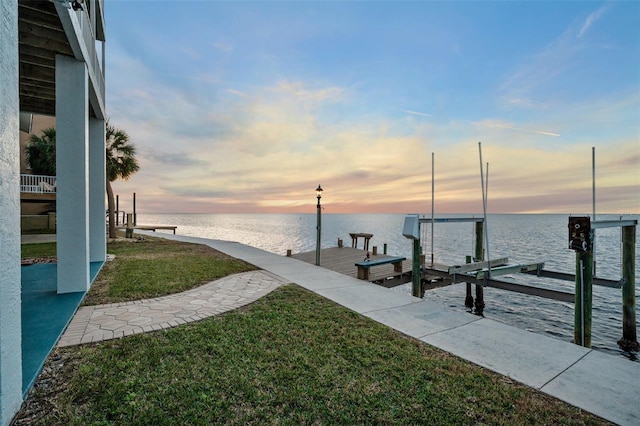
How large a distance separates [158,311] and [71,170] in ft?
10.1

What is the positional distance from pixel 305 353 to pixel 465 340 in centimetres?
214

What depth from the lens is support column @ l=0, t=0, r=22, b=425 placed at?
6.44 feet

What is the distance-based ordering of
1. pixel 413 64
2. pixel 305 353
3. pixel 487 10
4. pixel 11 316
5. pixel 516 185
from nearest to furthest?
pixel 11 316
pixel 305 353
pixel 487 10
pixel 413 64
pixel 516 185

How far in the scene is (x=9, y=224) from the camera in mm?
2074

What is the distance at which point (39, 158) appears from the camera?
1900 centimetres

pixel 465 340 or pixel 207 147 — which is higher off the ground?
pixel 207 147

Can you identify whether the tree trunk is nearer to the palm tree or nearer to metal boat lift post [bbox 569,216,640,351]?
the palm tree

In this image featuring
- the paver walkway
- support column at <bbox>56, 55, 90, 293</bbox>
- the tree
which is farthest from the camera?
the tree

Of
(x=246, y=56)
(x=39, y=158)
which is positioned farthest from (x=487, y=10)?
(x=39, y=158)

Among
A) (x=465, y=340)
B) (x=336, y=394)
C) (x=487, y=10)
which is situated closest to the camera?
(x=336, y=394)

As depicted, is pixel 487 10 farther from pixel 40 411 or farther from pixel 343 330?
pixel 40 411

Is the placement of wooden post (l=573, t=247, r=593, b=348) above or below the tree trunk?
below

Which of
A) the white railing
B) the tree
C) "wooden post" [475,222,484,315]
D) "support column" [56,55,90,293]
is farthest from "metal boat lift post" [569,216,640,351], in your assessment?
the tree

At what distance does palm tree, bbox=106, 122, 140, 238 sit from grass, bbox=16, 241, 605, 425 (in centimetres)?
1321
